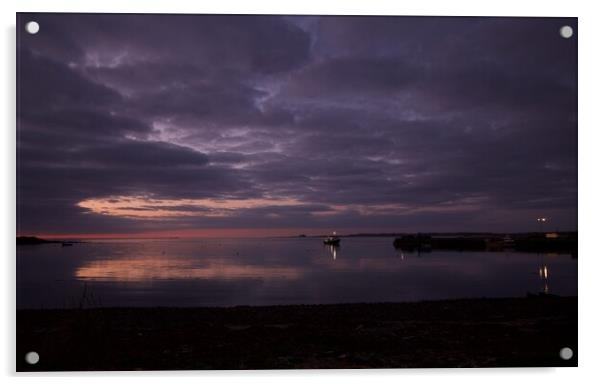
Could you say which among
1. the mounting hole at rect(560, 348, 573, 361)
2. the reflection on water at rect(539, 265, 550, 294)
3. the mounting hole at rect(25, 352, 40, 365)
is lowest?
the reflection on water at rect(539, 265, 550, 294)

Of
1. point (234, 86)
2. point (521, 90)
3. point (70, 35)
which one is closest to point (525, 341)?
point (521, 90)

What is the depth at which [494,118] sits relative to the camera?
15.6ft

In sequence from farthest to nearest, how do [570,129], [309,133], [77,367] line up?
[309,133], [570,129], [77,367]

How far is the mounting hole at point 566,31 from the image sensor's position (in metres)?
4.19

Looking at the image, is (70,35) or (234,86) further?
(234,86)

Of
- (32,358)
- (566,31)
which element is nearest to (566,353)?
(566,31)

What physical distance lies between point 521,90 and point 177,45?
119 inches

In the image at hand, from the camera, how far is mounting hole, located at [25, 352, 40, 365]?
3.90 metres

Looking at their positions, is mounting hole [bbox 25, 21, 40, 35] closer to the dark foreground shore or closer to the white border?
the white border

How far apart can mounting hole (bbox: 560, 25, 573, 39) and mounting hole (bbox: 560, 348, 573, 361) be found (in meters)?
2.63

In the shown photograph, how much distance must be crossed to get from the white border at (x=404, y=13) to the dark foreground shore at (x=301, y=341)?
0.07m

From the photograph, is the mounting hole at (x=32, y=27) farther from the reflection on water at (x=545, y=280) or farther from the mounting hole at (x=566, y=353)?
the reflection on water at (x=545, y=280)

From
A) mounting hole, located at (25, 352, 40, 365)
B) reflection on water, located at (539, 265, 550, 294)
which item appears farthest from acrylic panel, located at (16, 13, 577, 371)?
reflection on water, located at (539, 265, 550, 294)
